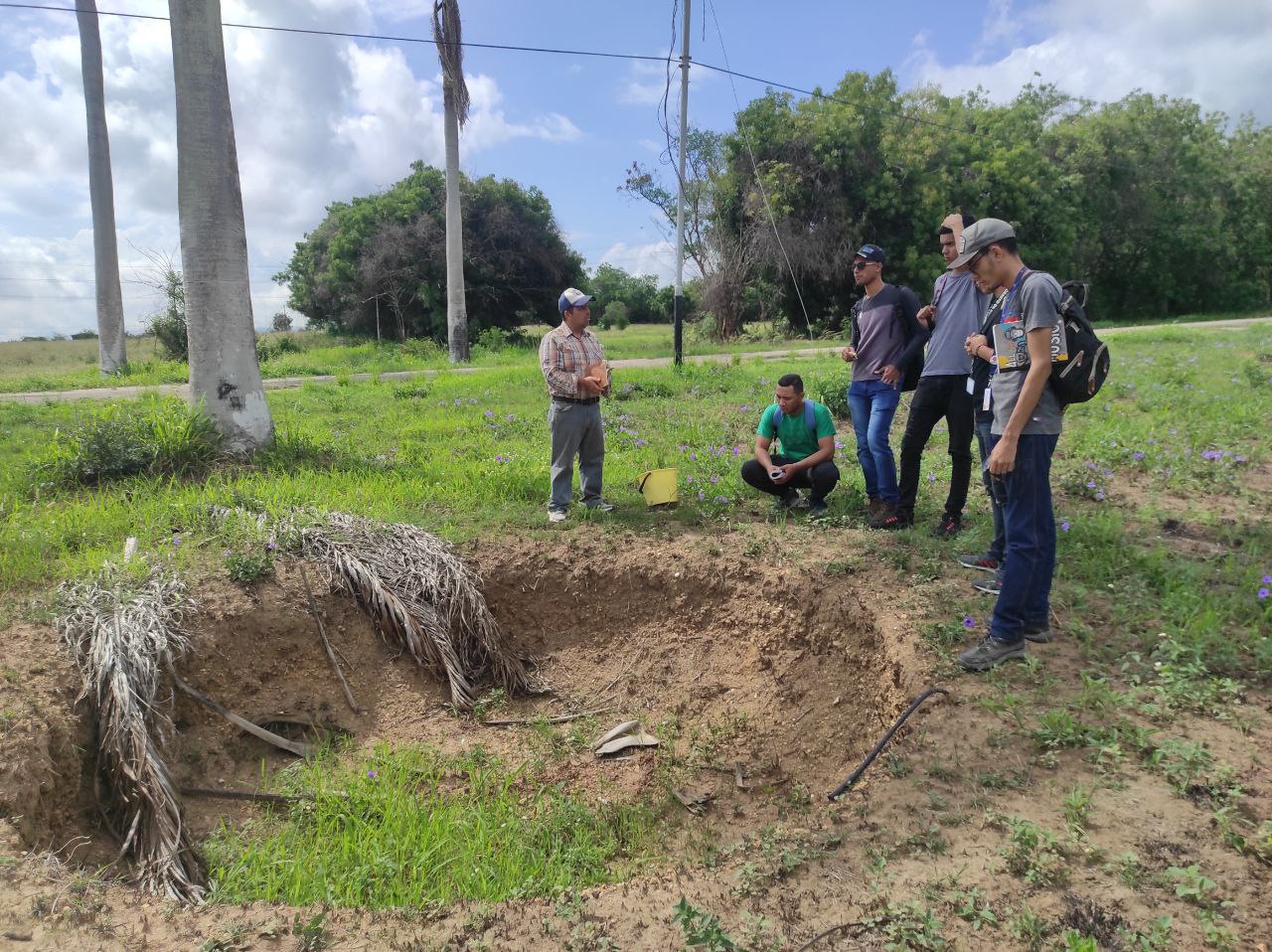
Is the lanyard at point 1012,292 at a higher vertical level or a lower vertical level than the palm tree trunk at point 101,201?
lower

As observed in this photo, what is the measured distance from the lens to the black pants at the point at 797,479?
5.23m

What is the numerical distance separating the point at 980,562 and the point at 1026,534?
1088mm

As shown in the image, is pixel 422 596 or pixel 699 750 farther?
pixel 422 596

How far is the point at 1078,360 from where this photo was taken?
311 centimetres

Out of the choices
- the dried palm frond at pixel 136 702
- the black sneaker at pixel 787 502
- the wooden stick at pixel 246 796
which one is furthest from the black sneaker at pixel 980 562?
the dried palm frond at pixel 136 702

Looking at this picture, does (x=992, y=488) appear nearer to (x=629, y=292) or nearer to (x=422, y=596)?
(x=422, y=596)

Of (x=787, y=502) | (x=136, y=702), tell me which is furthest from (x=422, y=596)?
(x=787, y=502)

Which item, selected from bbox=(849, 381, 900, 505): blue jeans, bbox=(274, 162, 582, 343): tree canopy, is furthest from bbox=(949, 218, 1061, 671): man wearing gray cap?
bbox=(274, 162, 582, 343): tree canopy

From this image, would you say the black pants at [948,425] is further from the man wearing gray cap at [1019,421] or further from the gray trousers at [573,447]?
the gray trousers at [573,447]

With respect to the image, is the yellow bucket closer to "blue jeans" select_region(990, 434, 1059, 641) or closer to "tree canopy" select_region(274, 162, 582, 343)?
"blue jeans" select_region(990, 434, 1059, 641)

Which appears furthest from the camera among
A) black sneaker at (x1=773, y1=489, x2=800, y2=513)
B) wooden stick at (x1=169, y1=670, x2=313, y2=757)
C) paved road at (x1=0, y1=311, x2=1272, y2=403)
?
paved road at (x1=0, y1=311, x2=1272, y2=403)

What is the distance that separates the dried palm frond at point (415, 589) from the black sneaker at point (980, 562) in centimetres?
262

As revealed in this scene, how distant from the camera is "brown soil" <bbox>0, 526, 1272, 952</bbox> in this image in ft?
7.48

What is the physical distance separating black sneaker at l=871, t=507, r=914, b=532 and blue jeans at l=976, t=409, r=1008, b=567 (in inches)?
26.6
